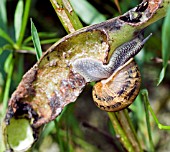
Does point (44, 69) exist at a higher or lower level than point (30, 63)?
higher

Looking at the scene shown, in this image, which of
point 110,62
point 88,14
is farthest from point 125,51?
point 88,14

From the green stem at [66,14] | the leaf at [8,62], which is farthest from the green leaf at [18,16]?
the green stem at [66,14]

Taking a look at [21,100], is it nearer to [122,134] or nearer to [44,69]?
[44,69]

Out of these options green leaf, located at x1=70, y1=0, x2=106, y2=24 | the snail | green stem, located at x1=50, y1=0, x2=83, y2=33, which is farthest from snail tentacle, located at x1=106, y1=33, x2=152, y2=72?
green leaf, located at x1=70, y1=0, x2=106, y2=24

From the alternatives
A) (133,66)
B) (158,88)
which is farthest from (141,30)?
(158,88)

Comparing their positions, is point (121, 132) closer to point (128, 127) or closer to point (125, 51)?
point (128, 127)

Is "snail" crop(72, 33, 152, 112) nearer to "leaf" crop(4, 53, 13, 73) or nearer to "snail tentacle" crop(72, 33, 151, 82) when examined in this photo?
Answer: "snail tentacle" crop(72, 33, 151, 82)
